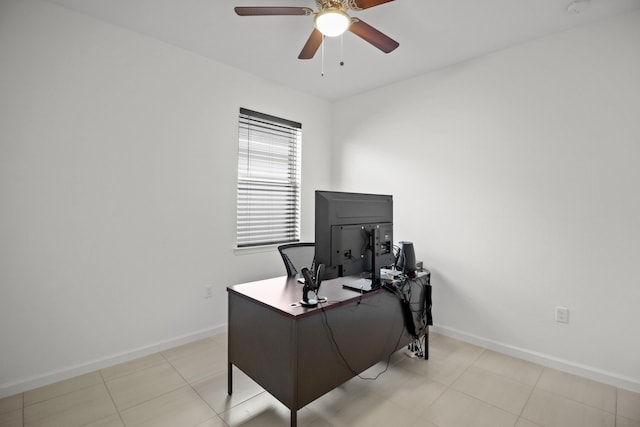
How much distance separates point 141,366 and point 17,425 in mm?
743

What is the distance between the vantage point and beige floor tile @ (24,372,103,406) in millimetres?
1968

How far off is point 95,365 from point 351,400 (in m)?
2.01

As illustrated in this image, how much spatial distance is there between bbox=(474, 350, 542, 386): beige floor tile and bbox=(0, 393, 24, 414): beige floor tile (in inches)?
131

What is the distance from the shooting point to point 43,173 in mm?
2111

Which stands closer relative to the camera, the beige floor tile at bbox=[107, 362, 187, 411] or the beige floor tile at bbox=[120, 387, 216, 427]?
the beige floor tile at bbox=[120, 387, 216, 427]

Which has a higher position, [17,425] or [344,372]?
[344,372]

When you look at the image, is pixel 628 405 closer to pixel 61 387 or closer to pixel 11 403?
pixel 61 387

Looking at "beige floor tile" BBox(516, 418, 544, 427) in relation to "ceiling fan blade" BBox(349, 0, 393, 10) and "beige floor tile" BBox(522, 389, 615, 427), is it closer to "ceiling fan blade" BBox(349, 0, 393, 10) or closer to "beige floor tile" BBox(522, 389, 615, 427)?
"beige floor tile" BBox(522, 389, 615, 427)

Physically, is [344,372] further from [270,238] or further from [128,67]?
[128,67]

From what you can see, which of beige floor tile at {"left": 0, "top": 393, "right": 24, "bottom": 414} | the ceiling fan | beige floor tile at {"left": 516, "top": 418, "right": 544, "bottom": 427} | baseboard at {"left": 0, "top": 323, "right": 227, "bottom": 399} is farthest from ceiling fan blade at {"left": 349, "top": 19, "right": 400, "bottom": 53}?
beige floor tile at {"left": 0, "top": 393, "right": 24, "bottom": 414}

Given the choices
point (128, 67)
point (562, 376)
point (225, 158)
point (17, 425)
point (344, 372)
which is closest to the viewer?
point (17, 425)

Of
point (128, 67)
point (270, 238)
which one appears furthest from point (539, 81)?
point (128, 67)

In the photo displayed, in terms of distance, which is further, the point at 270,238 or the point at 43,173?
the point at 270,238

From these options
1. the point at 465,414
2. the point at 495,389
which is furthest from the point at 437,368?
the point at 465,414
